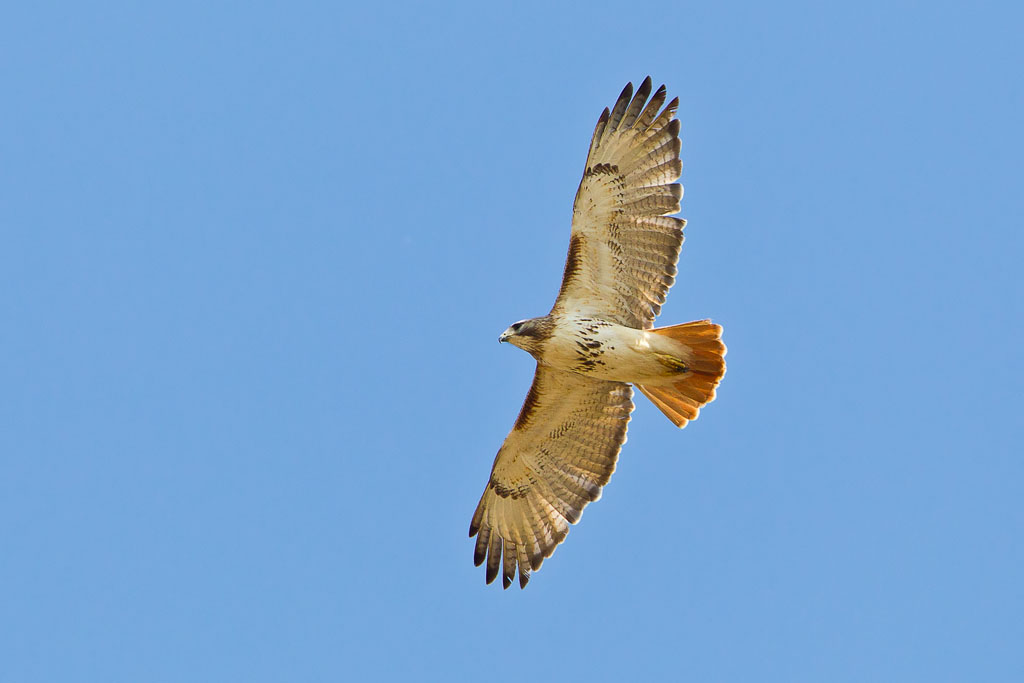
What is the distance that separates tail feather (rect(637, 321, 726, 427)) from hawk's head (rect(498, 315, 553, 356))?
1.11 metres

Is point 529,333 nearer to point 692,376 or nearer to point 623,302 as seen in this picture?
point 623,302

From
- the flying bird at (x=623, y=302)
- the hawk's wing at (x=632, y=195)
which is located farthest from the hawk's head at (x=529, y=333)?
the hawk's wing at (x=632, y=195)

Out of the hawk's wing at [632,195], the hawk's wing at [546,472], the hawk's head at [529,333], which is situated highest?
the hawk's wing at [632,195]

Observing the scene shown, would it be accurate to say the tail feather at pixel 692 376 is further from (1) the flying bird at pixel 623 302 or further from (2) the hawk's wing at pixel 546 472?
(2) the hawk's wing at pixel 546 472

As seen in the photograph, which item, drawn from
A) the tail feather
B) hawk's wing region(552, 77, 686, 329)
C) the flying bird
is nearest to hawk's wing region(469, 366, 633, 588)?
the flying bird

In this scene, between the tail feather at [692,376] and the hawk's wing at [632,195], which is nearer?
the tail feather at [692,376]

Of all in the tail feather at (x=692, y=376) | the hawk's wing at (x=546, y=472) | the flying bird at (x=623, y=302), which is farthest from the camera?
the hawk's wing at (x=546, y=472)

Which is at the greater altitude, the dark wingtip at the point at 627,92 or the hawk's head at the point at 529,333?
the dark wingtip at the point at 627,92

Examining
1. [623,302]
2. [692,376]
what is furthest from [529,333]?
[692,376]

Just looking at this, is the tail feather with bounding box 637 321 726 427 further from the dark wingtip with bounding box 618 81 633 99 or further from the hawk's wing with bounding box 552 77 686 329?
the dark wingtip with bounding box 618 81 633 99

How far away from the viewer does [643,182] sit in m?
13.5

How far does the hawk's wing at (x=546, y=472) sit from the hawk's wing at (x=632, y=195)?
4.76 feet

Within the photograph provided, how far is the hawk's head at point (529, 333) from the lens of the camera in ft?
44.8

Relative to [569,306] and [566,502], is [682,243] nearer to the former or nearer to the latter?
[569,306]
